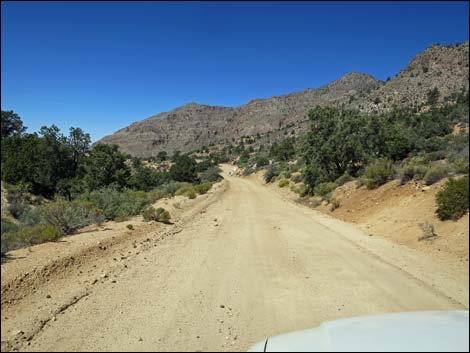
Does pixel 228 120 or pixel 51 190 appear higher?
pixel 228 120

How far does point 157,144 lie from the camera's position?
138 m

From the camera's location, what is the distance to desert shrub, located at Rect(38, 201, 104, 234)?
9711 mm

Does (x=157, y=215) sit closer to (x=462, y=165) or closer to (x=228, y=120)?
(x=462, y=165)

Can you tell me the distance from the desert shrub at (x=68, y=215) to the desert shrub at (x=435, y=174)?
39.2ft

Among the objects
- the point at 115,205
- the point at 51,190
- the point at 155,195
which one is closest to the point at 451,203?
the point at 51,190

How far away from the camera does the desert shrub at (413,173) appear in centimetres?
1447

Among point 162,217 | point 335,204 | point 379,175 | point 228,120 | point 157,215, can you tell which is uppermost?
point 228,120

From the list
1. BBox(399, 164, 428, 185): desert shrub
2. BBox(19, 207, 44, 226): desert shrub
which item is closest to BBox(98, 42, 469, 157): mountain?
BBox(399, 164, 428, 185): desert shrub

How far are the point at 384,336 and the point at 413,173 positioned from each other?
14.2m

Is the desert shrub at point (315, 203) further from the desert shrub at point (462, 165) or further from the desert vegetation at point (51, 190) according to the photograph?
the desert shrub at point (462, 165)

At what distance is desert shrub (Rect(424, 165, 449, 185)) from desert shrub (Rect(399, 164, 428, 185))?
112 centimetres

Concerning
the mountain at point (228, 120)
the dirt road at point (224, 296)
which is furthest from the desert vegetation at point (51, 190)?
the mountain at point (228, 120)

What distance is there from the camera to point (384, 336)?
261 cm

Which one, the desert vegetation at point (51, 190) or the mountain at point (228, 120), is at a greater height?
the mountain at point (228, 120)
